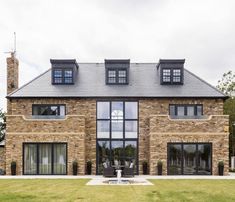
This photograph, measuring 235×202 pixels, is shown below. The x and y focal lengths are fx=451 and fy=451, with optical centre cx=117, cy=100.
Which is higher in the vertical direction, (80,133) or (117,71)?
(117,71)

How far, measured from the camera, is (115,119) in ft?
112

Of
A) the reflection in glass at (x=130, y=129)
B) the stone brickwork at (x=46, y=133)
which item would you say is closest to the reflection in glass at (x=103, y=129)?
the reflection in glass at (x=130, y=129)

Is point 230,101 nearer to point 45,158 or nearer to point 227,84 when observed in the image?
point 227,84

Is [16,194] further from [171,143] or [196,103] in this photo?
[196,103]

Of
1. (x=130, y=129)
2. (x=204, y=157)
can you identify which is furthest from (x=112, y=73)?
(x=204, y=157)

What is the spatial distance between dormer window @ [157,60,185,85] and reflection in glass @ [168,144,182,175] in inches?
232

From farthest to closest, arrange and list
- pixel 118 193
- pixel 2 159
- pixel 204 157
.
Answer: pixel 2 159, pixel 204 157, pixel 118 193

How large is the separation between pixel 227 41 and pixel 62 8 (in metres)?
17.2

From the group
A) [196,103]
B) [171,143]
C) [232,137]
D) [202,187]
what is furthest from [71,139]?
[232,137]

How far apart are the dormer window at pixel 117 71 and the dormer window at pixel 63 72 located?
2.80 metres

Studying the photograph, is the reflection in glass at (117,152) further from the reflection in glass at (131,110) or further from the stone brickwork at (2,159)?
the stone brickwork at (2,159)

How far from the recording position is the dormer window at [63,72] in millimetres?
36000

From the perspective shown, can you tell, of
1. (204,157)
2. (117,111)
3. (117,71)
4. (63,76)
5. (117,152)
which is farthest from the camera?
(117,71)

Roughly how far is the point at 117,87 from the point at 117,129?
3.55 m
